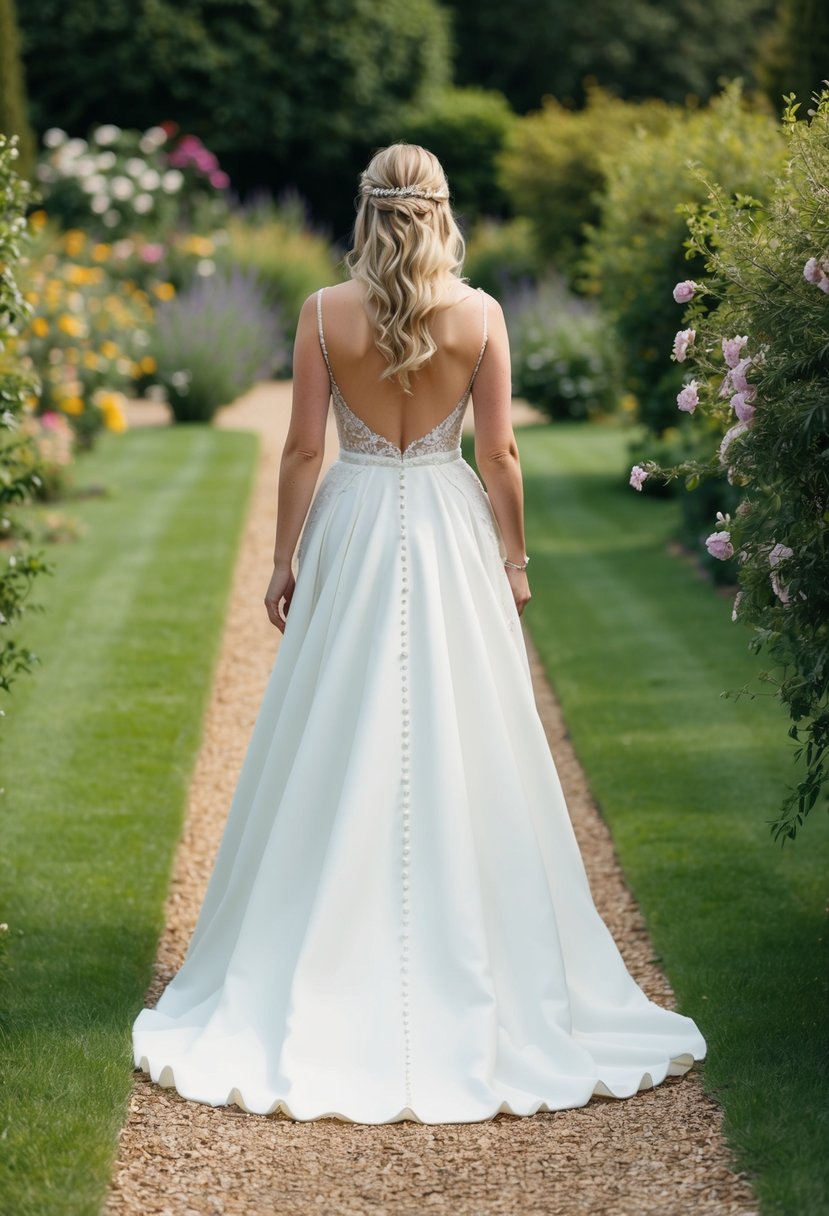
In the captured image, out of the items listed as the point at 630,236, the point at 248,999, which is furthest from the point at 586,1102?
the point at 630,236

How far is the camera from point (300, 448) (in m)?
3.68

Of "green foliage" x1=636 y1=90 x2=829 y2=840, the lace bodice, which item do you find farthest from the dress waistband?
"green foliage" x1=636 y1=90 x2=829 y2=840

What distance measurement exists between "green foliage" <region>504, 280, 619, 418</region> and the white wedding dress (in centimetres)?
1185

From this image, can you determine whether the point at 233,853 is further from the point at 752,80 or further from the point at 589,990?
the point at 752,80

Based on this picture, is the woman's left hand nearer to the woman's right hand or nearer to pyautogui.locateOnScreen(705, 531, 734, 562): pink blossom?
the woman's right hand

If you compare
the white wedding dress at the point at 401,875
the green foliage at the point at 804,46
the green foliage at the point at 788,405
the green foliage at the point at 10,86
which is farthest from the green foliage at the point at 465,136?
the green foliage at the point at 788,405

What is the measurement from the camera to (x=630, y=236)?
10016 mm

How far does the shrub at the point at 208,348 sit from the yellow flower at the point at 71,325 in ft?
10.4

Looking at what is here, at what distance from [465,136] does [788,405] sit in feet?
75.5

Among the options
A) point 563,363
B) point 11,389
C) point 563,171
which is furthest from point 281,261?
point 11,389

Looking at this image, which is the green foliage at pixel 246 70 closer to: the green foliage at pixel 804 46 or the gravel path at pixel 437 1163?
the green foliage at pixel 804 46

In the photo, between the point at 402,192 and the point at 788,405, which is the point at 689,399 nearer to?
the point at 788,405

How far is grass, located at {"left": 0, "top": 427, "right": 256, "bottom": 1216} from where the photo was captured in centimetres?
321

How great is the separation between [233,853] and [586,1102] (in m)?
1.05
